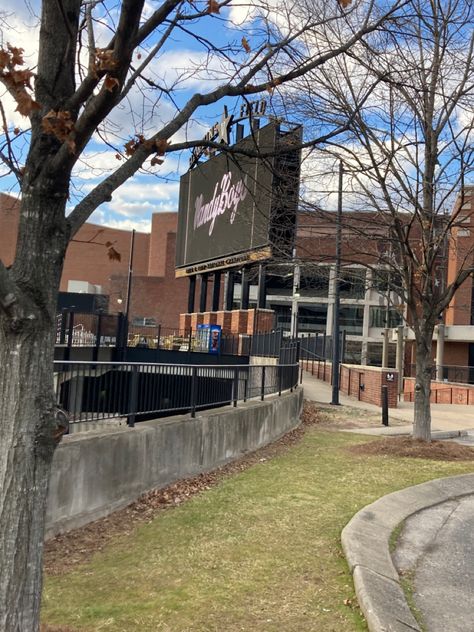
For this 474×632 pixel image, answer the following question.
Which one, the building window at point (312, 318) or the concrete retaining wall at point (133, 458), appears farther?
the building window at point (312, 318)

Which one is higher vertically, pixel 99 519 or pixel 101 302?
pixel 101 302

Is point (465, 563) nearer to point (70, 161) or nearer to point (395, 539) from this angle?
point (395, 539)

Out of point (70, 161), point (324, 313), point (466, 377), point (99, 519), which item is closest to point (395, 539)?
point (99, 519)

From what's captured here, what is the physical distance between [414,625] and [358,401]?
19.2 meters

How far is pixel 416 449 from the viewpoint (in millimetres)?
10469

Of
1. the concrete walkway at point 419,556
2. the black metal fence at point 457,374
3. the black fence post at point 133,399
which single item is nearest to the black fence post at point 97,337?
the black fence post at point 133,399

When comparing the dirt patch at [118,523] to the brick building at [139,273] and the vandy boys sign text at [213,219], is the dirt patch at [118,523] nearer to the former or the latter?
the vandy boys sign text at [213,219]

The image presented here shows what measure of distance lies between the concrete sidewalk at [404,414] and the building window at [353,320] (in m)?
41.4

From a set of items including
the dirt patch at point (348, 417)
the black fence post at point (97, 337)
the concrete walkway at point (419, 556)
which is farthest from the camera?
the black fence post at point (97, 337)

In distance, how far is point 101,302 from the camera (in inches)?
2505

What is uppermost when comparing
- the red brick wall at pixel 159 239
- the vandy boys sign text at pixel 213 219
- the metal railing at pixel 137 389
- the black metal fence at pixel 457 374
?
the red brick wall at pixel 159 239

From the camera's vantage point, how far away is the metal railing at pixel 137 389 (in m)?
7.11

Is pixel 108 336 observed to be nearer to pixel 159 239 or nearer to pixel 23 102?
pixel 23 102

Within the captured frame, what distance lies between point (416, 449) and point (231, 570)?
6.43 m
